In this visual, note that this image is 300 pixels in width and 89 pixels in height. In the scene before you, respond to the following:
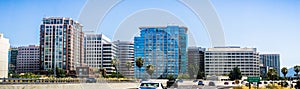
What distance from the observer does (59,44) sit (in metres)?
178

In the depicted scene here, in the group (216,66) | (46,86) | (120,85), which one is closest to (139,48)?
(120,85)

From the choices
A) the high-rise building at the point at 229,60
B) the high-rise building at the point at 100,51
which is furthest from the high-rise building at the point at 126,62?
the high-rise building at the point at 229,60

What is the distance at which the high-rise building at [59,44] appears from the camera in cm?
17425

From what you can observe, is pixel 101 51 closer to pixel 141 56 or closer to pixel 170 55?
pixel 141 56

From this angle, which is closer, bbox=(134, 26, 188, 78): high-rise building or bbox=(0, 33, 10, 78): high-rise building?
bbox=(0, 33, 10, 78): high-rise building

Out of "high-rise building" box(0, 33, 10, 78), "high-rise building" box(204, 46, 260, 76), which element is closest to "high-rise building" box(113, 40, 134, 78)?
"high-rise building" box(0, 33, 10, 78)

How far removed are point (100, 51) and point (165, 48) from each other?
278ft

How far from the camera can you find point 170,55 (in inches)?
3755

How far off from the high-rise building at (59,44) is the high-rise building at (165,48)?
71.8 metres

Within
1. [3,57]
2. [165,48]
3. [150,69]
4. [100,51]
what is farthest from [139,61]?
[100,51]

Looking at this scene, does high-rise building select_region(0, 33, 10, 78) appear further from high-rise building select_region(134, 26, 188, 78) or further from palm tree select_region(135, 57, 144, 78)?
palm tree select_region(135, 57, 144, 78)

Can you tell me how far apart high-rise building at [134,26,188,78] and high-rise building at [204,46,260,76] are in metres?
84.5

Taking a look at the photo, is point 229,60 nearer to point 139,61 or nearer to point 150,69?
point 139,61

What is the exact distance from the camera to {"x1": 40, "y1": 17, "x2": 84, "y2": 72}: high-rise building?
174250 mm
